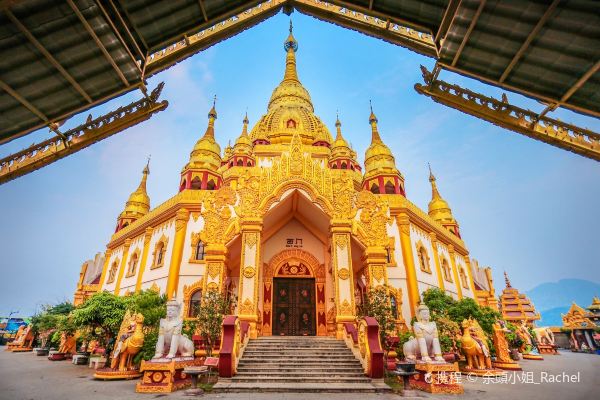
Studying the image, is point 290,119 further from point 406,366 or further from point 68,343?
point 406,366

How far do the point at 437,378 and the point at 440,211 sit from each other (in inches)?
1035

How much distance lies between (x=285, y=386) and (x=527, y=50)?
8846 millimetres

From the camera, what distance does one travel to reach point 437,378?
24.1 feet

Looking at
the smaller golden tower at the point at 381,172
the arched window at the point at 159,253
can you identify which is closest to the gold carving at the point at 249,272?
the arched window at the point at 159,253

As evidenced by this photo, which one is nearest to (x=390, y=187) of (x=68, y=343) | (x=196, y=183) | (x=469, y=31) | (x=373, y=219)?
(x=373, y=219)

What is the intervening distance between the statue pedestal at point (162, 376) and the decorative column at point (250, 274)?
2711 millimetres

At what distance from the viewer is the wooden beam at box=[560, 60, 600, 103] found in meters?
5.51

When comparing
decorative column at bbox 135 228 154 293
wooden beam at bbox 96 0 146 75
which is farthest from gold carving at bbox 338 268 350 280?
decorative column at bbox 135 228 154 293

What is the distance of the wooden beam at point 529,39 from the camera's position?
5203mm

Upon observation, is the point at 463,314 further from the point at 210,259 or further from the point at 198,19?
the point at 198,19

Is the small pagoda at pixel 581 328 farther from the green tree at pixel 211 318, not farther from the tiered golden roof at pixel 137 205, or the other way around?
the tiered golden roof at pixel 137 205

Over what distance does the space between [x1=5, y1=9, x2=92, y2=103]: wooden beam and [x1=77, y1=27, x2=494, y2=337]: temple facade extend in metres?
6.51

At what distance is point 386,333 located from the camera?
9.76 m

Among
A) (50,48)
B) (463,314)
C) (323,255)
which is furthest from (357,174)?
(50,48)
